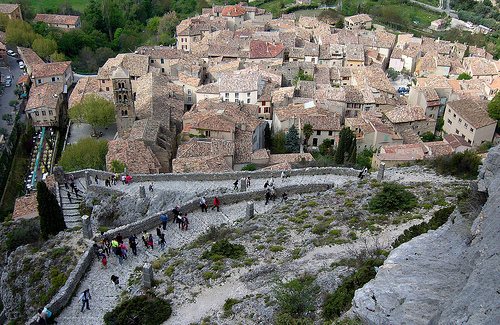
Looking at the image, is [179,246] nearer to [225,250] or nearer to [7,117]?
[225,250]

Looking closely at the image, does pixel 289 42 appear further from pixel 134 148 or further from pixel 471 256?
pixel 471 256

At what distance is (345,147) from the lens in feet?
140

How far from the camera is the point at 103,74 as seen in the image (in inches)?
2515

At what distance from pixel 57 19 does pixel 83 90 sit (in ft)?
142

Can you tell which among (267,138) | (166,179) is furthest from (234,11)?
(166,179)

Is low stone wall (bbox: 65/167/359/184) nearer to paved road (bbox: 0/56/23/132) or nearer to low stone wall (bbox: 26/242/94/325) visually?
low stone wall (bbox: 26/242/94/325)

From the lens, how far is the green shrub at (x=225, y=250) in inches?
784

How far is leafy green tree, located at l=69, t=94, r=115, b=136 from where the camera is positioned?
168 feet

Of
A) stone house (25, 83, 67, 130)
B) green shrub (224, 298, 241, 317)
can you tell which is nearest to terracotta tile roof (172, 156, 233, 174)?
green shrub (224, 298, 241, 317)

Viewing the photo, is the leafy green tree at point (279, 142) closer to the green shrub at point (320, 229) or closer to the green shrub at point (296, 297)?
the green shrub at point (320, 229)

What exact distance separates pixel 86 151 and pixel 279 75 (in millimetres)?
28204

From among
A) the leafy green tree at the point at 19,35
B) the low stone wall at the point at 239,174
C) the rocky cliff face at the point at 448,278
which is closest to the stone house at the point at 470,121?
the low stone wall at the point at 239,174

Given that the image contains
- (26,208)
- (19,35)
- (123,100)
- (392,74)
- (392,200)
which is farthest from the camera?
(19,35)

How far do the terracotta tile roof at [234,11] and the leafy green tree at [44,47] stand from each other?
111 feet
